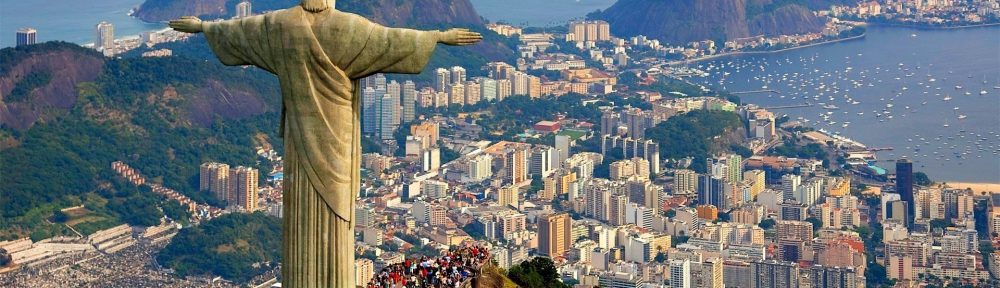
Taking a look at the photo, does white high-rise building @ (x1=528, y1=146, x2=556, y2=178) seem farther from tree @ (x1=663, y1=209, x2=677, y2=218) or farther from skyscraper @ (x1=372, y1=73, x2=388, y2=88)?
skyscraper @ (x1=372, y1=73, x2=388, y2=88)

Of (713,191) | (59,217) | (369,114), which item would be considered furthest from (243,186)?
(369,114)

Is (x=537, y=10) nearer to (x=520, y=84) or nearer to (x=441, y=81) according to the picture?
(x=520, y=84)

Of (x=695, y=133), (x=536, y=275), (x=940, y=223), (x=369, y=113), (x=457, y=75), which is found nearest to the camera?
(x=536, y=275)

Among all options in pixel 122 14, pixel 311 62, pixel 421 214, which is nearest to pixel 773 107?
pixel 421 214

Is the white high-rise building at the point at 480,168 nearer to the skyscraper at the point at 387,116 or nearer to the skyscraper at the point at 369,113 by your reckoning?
the skyscraper at the point at 387,116

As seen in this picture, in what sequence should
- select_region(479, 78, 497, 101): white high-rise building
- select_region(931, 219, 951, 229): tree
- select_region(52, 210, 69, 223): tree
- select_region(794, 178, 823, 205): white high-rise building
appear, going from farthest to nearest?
1. select_region(479, 78, 497, 101): white high-rise building
2. select_region(794, 178, 823, 205): white high-rise building
3. select_region(931, 219, 951, 229): tree
4. select_region(52, 210, 69, 223): tree

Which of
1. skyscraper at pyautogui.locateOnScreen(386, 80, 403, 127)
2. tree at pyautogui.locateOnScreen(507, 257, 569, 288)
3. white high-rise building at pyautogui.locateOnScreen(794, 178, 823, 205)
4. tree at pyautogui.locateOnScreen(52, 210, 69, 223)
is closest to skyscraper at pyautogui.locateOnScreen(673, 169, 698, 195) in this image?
white high-rise building at pyautogui.locateOnScreen(794, 178, 823, 205)

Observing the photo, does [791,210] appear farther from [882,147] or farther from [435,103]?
[435,103]
